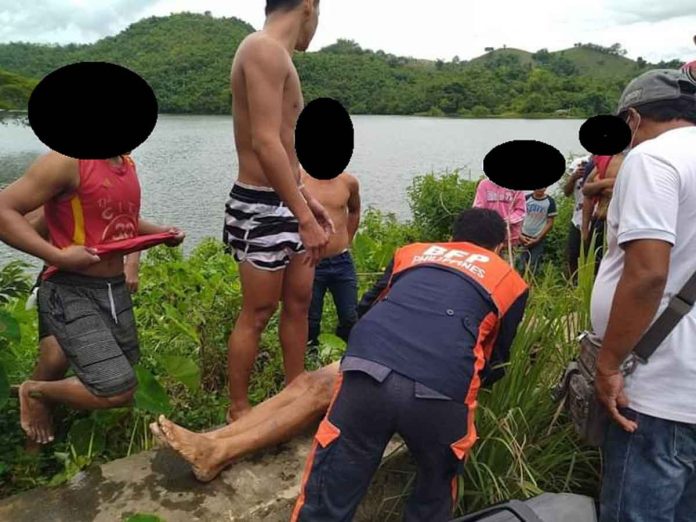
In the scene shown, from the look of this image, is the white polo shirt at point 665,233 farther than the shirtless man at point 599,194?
No

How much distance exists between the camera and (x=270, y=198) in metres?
2.21

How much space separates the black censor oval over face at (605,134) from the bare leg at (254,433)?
4.40 feet

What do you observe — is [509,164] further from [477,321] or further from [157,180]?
[157,180]

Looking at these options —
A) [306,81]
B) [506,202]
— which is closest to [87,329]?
[506,202]

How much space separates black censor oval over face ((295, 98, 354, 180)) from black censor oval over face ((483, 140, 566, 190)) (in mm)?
562

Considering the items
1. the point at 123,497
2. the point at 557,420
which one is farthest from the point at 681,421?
the point at 123,497

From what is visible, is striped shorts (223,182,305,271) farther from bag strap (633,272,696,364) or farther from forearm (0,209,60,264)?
bag strap (633,272,696,364)

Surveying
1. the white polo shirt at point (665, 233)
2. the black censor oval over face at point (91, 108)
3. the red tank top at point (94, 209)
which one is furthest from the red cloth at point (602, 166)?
the black censor oval over face at point (91, 108)

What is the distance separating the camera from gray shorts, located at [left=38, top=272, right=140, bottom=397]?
2.09m

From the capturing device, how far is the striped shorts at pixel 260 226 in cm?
221

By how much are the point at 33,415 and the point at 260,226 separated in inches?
44.1

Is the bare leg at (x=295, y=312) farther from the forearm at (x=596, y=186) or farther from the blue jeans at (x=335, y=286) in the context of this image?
the forearm at (x=596, y=186)

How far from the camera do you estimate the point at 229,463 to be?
2.11m

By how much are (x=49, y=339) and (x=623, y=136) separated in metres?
2.21
